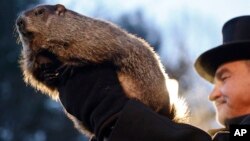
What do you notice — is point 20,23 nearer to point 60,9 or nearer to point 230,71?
point 60,9

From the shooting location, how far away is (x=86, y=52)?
60.1 inches

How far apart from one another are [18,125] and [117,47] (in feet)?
27.8

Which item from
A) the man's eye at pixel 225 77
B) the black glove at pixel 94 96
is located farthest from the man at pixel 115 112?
the man's eye at pixel 225 77

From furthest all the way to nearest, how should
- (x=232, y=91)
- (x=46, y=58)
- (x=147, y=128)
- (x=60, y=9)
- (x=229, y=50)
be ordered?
(x=229, y=50) < (x=232, y=91) < (x=60, y=9) < (x=46, y=58) < (x=147, y=128)

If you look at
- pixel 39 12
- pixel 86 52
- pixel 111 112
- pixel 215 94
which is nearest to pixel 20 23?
pixel 39 12

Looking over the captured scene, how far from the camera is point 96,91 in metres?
1.46

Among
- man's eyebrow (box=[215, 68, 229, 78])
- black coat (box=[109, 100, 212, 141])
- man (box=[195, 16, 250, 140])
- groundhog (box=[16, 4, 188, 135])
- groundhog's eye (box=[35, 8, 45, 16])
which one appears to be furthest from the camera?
man's eyebrow (box=[215, 68, 229, 78])

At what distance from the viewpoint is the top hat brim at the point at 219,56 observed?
1.99m

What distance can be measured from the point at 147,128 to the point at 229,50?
0.72 m

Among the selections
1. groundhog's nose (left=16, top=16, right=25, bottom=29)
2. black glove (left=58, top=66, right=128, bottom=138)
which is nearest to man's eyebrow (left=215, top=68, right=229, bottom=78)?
black glove (left=58, top=66, right=128, bottom=138)

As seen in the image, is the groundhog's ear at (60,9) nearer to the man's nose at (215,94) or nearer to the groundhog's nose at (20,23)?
the groundhog's nose at (20,23)

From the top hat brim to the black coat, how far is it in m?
0.68

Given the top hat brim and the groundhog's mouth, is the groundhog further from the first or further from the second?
the top hat brim

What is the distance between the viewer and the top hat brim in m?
1.99
